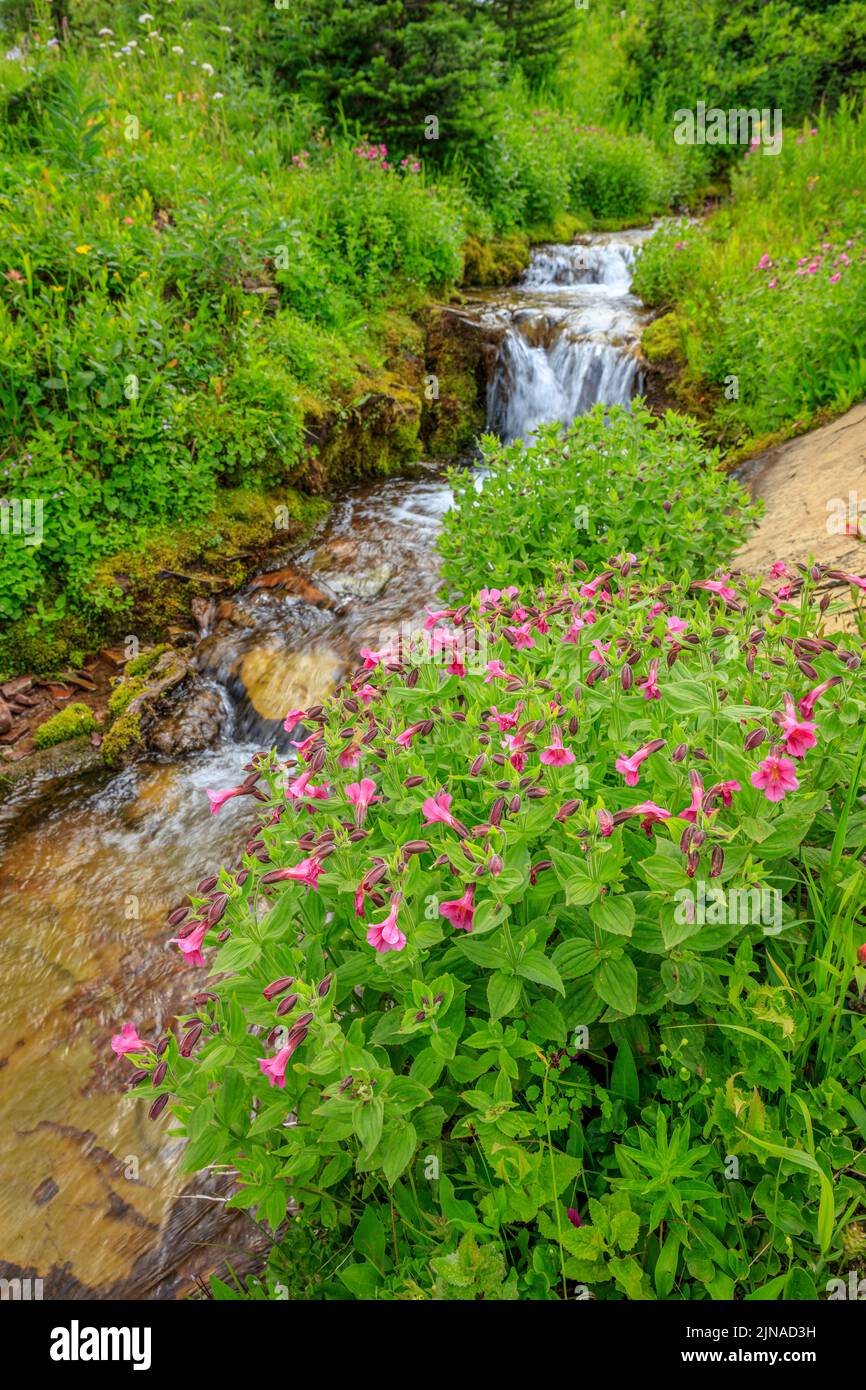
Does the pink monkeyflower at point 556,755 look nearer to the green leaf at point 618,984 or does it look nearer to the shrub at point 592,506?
the green leaf at point 618,984

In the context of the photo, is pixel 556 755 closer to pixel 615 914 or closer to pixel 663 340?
pixel 615 914

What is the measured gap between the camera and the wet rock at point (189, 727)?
15.6ft

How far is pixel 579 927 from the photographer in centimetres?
169

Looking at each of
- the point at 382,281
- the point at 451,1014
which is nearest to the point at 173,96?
the point at 382,281

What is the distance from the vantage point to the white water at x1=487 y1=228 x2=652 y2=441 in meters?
7.55

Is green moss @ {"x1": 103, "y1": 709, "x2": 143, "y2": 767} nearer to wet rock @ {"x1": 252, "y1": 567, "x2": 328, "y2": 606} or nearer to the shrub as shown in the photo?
wet rock @ {"x1": 252, "y1": 567, "x2": 328, "y2": 606}

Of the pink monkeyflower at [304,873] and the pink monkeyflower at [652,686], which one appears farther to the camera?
the pink monkeyflower at [652,686]

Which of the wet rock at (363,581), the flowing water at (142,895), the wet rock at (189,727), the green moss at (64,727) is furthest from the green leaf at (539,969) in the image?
the wet rock at (363,581)

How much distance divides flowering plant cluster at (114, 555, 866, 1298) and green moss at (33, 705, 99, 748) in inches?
128

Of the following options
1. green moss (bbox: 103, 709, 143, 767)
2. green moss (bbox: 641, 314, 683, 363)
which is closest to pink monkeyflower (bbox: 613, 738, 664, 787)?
green moss (bbox: 103, 709, 143, 767)

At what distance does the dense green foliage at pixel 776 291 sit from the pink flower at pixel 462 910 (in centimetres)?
531

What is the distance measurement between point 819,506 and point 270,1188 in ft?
14.6

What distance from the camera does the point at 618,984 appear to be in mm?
1562

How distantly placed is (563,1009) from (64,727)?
407 cm
